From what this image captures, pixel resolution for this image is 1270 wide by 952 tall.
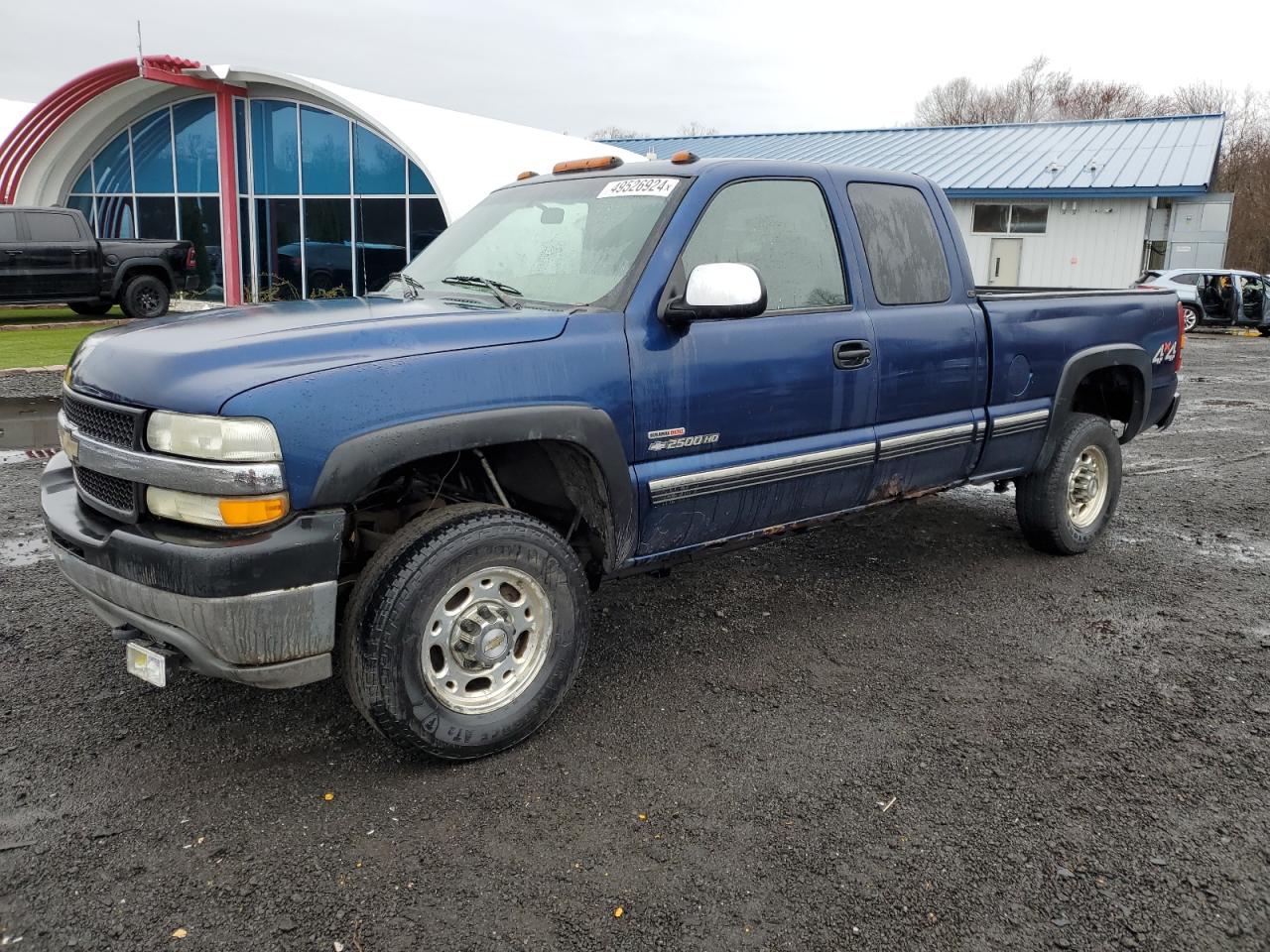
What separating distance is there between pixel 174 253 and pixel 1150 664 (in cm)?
1750

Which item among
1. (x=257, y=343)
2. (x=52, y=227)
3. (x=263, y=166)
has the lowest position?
(x=257, y=343)

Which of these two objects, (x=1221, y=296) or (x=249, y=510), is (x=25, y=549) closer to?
(x=249, y=510)

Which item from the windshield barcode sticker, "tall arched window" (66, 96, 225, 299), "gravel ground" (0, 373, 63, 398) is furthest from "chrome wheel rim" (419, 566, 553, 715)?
"tall arched window" (66, 96, 225, 299)

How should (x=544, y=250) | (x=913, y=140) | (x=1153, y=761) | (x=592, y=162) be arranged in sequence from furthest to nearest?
(x=913, y=140) → (x=592, y=162) → (x=544, y=250) → (x=1153, y=761)

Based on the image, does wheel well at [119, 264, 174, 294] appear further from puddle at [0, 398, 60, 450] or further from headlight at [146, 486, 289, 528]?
headlight at [146, 486, 289, 528]

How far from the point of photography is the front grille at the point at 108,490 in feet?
9.83

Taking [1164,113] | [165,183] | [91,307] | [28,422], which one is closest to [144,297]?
[91,307]

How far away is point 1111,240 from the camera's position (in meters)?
26.1

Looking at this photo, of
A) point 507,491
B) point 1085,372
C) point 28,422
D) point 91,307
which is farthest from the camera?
point 91,307

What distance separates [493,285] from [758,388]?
1.13 meters

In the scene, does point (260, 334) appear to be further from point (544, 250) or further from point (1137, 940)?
point (1137, 940)

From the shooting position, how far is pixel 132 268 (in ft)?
56.0

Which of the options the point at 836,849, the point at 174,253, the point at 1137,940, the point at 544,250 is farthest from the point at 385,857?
the point at 174,253

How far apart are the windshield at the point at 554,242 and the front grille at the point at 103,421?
1388mm
